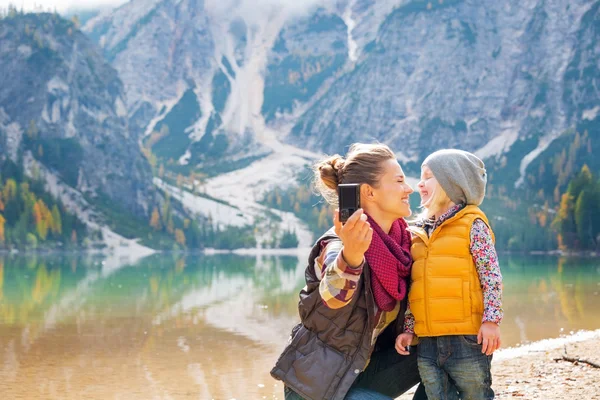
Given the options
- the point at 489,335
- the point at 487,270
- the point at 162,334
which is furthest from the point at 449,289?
the point at 162,334

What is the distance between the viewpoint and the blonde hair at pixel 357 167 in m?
6.17

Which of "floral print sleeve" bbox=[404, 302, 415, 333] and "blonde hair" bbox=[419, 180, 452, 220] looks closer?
"floral print sleeve" bbox=[404, 302, 415, 333]

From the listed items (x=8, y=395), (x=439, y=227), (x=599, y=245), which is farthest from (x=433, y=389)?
(x=599, y=245)

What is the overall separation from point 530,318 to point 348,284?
33745mm

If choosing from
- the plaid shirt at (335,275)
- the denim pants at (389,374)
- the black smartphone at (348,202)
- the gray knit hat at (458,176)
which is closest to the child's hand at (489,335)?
the denim pants at (389,374)

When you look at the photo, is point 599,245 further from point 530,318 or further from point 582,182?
point 530,318

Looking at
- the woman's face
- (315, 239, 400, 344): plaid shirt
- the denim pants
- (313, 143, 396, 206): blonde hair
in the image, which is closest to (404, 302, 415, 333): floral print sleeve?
the denim pants

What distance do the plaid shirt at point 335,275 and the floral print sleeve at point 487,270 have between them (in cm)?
94

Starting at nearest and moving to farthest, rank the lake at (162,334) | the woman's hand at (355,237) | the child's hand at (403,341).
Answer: the woman's hand at (355,237), the child's hand at (403,341), the lake at (162,334)

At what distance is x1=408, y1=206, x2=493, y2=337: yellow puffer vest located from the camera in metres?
6.12

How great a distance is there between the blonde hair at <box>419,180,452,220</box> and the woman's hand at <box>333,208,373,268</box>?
166cm

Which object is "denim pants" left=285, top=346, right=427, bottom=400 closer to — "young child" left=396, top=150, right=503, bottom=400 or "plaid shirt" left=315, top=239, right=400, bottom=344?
"young child" left=396, top=150, right=503, bottom=400

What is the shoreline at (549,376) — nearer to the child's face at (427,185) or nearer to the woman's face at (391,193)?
the child's face at (427,185)

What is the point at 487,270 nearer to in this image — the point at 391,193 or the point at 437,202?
the point at 437,202
